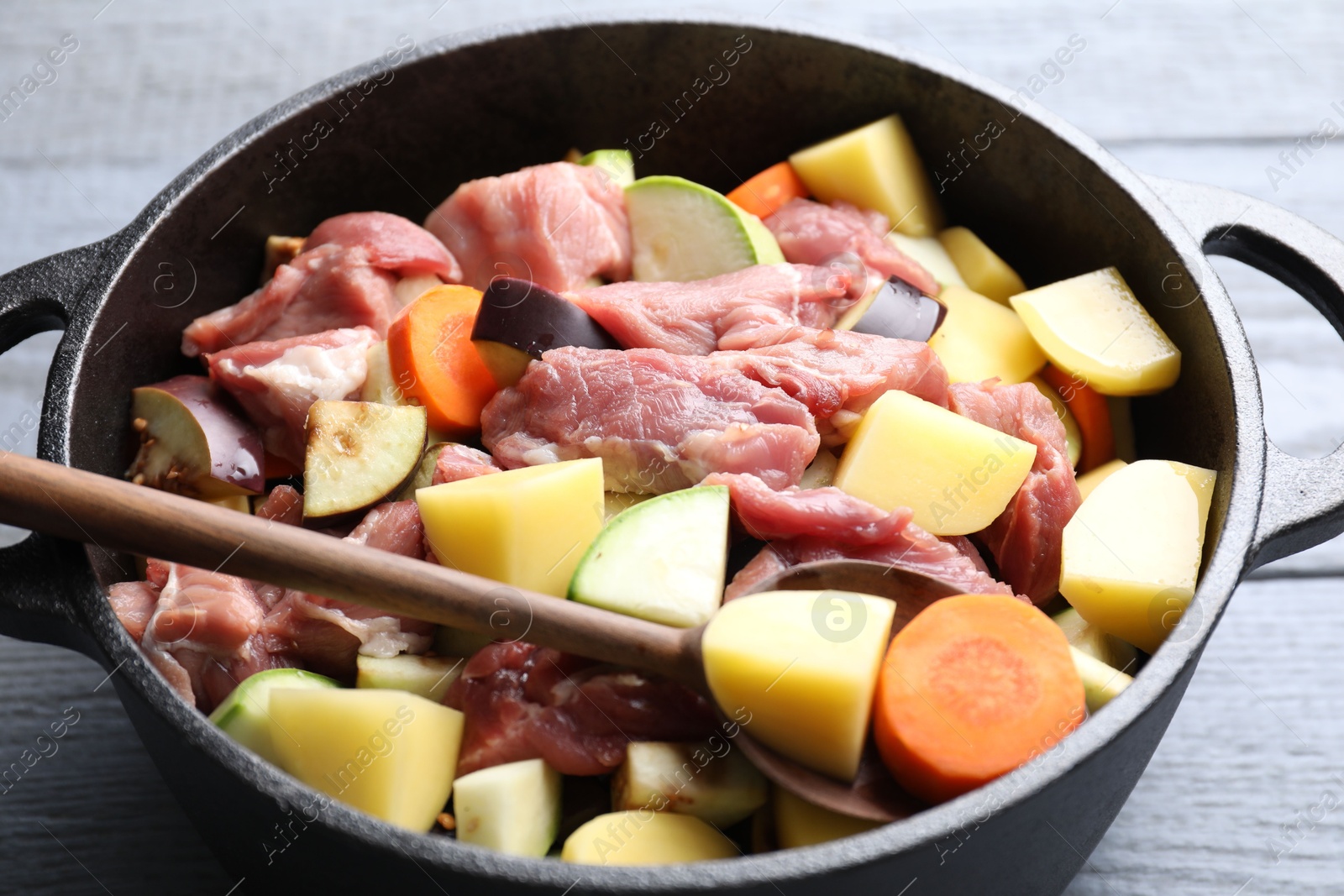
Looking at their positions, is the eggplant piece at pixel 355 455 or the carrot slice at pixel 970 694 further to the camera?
the eggplant piece at pixel 355 455

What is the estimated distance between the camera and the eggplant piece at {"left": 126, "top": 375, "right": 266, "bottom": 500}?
98.4 inches

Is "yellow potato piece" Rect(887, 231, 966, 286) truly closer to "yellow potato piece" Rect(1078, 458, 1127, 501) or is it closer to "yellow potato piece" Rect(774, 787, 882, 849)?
"yellow potato piece" Rect(1078, 458, 1127, 501)

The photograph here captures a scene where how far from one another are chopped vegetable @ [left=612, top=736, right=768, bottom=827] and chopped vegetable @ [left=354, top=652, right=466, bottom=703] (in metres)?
0.40

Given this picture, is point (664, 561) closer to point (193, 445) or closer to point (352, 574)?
point (352, 574)

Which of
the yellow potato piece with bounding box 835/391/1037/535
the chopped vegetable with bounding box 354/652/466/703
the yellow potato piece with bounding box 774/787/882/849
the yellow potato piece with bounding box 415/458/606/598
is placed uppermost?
the yellow potato piece with bounding box 415/458/606/598

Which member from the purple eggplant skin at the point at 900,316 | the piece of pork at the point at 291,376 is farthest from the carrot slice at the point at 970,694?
the piece of pork at the point at 291,376

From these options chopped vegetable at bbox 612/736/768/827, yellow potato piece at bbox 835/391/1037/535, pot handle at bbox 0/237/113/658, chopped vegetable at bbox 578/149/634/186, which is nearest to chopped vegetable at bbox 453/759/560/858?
chopped vegetable at bbox 612/736/768/827

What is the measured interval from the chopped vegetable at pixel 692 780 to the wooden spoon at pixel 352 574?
0.11 meters

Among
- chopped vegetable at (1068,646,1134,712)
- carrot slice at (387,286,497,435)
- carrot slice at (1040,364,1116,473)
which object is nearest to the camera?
chopped vegetable at (1068,646,1134,712)

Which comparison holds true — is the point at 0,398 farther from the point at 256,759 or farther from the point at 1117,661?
the point at 1117,661

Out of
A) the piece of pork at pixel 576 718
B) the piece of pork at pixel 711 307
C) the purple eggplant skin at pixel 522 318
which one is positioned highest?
the purple eggplant skin at pixel 522 318

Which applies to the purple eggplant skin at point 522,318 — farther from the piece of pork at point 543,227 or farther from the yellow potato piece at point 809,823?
the yellow potato piece at point 809,823

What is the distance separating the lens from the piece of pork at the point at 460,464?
7.60 feet

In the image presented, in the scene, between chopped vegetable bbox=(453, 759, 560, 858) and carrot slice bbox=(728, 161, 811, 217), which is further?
carrot slice bbox=(728, 161, 811, 217)
